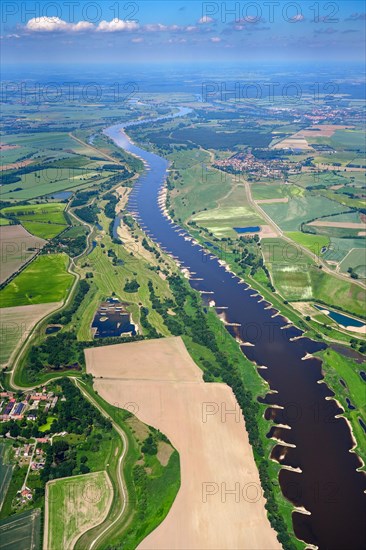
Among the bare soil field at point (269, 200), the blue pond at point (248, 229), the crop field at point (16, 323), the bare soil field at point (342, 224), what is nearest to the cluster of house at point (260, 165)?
the bare soil field at point (269, 200)

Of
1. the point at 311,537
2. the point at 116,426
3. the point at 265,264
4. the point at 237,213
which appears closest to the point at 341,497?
the point at 311,537

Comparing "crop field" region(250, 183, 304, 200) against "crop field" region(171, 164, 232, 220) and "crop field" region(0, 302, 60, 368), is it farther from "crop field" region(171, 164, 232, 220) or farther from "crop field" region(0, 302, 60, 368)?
"crop field" region(0, 302, 60, 368)

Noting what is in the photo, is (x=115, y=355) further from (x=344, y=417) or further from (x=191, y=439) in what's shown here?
(x=344, y=417)

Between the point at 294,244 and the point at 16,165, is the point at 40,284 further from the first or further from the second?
the point at 16,165

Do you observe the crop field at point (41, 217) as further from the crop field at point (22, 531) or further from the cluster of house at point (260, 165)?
the crop field at point (22, 531)

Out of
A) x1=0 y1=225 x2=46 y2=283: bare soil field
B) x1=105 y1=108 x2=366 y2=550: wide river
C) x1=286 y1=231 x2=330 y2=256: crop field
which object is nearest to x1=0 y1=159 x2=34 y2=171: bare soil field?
x1=0 y1=225 x2=46 y2=283: bare soil field

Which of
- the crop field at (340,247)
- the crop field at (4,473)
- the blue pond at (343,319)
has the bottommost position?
the crop field at (4,473)
